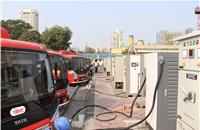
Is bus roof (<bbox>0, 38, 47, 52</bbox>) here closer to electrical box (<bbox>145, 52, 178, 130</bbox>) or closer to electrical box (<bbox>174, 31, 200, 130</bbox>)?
electrical box (<bbox>174, 31, 200, 130</bbox>)

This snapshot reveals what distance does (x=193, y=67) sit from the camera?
605cm

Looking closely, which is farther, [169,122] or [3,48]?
[169,122]

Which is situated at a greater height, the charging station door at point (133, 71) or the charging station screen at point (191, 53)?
the charging station screen at point (191, 53)

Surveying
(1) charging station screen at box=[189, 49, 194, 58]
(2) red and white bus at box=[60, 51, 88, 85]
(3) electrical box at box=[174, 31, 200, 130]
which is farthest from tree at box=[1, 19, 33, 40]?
(1) charging station screen at box=[189, 49, 194, 58]

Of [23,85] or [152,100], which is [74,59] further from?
[23,85]

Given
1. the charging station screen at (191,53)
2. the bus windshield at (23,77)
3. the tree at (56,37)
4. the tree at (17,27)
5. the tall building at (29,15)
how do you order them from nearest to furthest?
→ the bus windshield at (23,77) → the charging station screen at (191,53) → the tree at (17,27) → the tall building at (29,15) → the tree at (56,37)

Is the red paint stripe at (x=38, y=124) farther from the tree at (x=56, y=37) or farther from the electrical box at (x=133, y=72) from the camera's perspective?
the tree at (x=56, y=37)

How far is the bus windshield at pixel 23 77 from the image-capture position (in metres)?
4.78

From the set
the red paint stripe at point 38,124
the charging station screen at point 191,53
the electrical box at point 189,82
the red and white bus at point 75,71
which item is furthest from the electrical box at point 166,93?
the red and white bus at point 75,71

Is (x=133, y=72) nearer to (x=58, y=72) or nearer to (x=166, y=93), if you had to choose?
(x=58, y=72)

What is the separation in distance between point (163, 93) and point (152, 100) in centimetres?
56

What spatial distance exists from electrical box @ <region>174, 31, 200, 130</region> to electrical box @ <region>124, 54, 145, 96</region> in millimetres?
9521

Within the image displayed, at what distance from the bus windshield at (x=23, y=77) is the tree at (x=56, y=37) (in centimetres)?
5350

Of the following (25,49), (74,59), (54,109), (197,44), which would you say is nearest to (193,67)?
(197,44)
